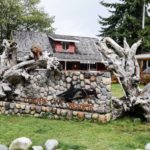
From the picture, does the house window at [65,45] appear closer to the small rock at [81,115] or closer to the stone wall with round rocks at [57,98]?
the stone wall with round rocks at [57,98]

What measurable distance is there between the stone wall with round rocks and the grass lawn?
464 mm

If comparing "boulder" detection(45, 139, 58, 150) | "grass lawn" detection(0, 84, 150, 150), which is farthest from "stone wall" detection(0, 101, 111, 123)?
"boulder" detection(45, 139, 58, 150)

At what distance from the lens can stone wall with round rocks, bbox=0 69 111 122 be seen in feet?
32.7

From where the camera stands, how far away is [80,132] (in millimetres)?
8508

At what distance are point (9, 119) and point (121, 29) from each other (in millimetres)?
23427

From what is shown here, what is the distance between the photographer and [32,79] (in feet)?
38.0

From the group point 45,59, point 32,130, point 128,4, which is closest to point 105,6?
point 128,4

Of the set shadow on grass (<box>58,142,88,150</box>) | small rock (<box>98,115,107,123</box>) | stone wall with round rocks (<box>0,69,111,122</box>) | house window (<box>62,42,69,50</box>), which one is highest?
house window (<box>62,42,69,50</box>)

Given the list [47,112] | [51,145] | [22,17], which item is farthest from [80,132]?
[22,17]

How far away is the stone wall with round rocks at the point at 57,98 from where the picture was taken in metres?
9.98

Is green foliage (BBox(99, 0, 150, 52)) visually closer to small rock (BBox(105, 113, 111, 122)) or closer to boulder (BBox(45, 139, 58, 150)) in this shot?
small rock (BBox(105, 113, 111, 122))

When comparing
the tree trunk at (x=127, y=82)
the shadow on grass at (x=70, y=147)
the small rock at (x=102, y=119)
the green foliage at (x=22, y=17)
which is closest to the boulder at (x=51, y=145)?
the shadow on grass at (x=70, y=147)

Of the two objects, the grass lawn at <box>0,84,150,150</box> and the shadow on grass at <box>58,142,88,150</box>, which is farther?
the grass lawn at <box>0,84,150,150</box>

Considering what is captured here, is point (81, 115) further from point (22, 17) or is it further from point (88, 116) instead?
point (22, 17)
